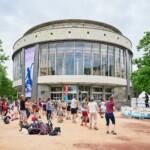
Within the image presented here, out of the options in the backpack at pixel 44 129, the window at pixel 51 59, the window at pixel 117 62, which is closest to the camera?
the backpack at pixel 44 129

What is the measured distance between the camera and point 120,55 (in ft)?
161

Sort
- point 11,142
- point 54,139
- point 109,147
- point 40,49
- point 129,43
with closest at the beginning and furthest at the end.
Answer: point 109,147
point 11,142
point 54,139
point 40,49
point 129,43

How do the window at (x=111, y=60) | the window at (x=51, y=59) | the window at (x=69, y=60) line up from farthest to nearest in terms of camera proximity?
the window at (x=111, y=60), the window at (x=51, y=59), the window at (x=69, y=60)

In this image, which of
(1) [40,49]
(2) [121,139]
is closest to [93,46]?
(1) [40,49]

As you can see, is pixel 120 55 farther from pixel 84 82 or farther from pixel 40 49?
pixel 40 49

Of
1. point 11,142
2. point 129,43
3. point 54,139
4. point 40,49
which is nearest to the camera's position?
point 11,142

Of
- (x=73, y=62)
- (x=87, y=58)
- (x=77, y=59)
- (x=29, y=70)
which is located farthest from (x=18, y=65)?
(x=87, y=58)

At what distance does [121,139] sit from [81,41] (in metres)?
35.1

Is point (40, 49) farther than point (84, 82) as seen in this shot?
Yes

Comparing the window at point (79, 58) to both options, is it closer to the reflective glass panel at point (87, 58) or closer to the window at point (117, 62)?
the reflective glass panel at point (87, 58)

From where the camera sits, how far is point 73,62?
44312mm

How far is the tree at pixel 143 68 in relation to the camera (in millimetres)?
23516

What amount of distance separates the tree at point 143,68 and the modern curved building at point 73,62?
19.5m

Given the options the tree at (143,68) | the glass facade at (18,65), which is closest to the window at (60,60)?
the glass facade at (18,65)
